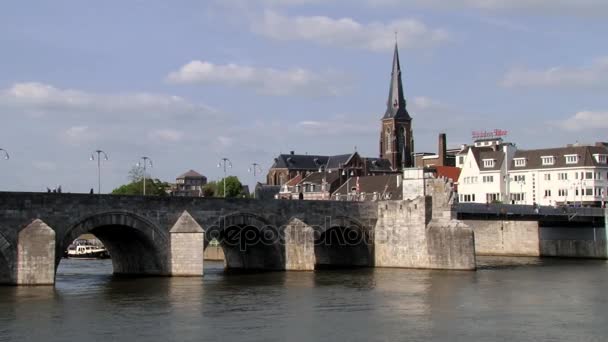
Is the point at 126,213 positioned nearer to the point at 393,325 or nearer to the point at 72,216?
the point at 72,216

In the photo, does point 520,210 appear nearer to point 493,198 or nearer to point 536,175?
point 536,175

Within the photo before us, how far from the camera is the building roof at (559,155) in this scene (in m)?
121

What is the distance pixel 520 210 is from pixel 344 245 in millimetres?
19541

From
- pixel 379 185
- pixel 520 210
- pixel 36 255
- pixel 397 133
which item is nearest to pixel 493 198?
pixel 379 185

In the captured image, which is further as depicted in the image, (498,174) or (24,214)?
(498,174)

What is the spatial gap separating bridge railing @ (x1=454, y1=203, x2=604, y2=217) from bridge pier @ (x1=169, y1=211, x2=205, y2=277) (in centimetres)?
2763

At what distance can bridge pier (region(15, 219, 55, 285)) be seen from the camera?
2219 inches

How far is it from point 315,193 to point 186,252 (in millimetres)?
76788

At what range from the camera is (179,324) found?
43188 millimetres

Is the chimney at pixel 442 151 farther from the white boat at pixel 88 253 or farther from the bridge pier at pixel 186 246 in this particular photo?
the bridge pier at pixel 186 246

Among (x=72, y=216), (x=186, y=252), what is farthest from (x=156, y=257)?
(x=72, y=216)

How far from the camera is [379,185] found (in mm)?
123438

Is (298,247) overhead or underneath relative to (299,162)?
underneath

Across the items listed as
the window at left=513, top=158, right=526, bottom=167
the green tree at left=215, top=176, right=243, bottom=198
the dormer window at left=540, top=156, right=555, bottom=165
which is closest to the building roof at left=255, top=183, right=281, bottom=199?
the green tree at left=215, top=176, right=243, bottom=198
